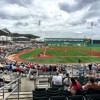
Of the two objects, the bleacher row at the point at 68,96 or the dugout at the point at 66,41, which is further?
the dugout at the point at 66,41

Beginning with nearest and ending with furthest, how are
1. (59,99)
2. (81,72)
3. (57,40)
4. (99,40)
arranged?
(59,99) < (81,72) < (57,40) < (99,40)

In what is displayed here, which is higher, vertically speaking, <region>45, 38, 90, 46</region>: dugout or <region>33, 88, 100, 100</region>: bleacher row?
<region>45, 38, 90, 46</region>: dugout

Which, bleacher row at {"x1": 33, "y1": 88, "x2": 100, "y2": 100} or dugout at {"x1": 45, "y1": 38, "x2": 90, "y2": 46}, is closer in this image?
bleacher row at {"x1": 33, "y1": 88, "x2": 100, "y2": 100}

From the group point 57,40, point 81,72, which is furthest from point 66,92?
point 57,40

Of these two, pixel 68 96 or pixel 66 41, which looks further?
pixel 66 41

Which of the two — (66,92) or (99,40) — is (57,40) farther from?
(66,92)

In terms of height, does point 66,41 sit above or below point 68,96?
above

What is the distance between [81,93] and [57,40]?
95556 millimetres

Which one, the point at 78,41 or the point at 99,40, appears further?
the point at 99,40

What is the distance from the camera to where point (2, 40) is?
80.9 meters

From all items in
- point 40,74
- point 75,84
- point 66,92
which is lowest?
point 40,74

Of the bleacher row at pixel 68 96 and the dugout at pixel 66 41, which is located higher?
the dugout at pixel 66 41

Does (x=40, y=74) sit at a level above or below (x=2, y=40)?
below

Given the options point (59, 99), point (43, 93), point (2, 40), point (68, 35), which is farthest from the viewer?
point (68, 35)
